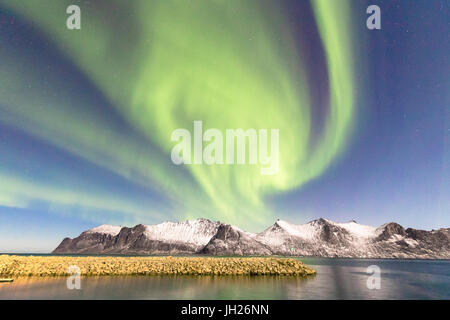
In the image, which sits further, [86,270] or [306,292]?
[86,270]

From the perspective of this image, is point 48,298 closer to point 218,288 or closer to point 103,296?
point 103,296

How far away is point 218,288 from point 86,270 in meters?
29.2
